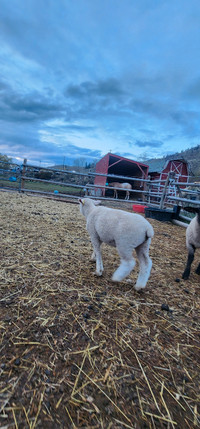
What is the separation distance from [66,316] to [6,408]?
0.80 m

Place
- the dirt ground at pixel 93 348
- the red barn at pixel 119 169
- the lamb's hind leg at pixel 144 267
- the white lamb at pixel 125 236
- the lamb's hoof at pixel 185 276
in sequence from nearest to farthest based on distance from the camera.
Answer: the dirt ground at pixel 93 348 → the white lamb at pixel 125 236 → the lamb's hind leg at pixel 144 267 → the lamb's hoof at pixel 185 276 → the red barn at pixel 119 169

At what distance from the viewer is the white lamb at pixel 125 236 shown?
2.27 m

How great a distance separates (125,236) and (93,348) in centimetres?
117

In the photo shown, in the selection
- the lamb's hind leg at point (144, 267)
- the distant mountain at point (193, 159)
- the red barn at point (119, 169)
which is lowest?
the lamb's hind leg at point (144, 267)

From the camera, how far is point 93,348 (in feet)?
5.13

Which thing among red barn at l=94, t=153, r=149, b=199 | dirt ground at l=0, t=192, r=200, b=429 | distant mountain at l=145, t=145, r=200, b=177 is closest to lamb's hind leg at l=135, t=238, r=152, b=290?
dirt ground at l=0, t=192, r=200, b=429

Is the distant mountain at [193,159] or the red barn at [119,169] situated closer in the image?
the red barn at [119,169]

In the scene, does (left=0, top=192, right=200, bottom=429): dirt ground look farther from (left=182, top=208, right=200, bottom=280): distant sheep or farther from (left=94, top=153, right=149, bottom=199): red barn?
(left=94, top=153, right=149, bottom=199): red barn

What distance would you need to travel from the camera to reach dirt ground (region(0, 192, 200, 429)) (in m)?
1.14

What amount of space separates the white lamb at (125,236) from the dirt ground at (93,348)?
265mm

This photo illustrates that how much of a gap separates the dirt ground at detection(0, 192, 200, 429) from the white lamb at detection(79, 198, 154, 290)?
0.26 m

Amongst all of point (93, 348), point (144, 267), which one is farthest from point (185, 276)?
point (93, 348)

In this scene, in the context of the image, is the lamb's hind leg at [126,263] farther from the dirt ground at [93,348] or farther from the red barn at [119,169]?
the red barn at [119,169]

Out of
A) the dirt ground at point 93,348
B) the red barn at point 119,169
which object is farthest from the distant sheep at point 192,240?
the red barn at point 119,169
